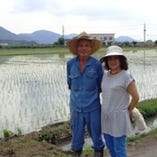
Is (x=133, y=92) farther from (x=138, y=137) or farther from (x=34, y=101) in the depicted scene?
(x=34, y=101)

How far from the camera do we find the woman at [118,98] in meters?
3.48

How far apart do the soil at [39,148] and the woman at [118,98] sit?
169 centimetres

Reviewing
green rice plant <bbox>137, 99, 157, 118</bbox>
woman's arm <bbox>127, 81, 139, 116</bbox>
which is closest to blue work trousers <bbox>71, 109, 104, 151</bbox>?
woman's arm <bbox>127, 81, 139, 116</bbox>

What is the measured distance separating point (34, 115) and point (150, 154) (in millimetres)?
4078

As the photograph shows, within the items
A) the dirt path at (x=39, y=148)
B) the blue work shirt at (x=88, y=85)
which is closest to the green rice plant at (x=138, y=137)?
the dirt path at (x=39, y=148)

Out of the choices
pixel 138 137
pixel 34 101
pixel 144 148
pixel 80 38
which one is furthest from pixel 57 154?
pixel 34 101

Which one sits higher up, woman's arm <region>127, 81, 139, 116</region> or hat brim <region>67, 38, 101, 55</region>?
hat brim <region>67, 38, 101, 55</region>

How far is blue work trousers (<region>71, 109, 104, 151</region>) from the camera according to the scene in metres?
3.74

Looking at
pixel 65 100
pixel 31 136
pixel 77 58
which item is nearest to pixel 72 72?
pixel 77 58

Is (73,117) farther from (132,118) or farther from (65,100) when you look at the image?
(65,100)

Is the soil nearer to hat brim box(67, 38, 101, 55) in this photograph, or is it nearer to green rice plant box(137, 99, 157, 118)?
hat brim box(67, 38, 101, 55)

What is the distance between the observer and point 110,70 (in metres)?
3.62

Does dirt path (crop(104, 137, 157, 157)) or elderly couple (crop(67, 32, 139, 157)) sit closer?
elderly couple (crop(67, 32, 139, 157))

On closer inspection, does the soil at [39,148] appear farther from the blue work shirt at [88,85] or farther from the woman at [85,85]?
the blue work shirt at [88,85]
